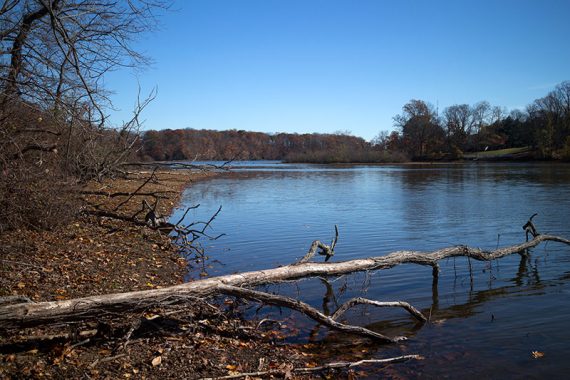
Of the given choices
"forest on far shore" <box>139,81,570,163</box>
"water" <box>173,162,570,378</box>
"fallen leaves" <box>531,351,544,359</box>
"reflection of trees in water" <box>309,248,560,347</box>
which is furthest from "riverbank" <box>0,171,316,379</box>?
"forest on far shore" <box>139,81,570,163</box>

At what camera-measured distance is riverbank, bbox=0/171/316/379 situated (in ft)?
16.9

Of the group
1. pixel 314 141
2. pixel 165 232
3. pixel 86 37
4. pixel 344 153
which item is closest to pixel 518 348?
pixel 86 37

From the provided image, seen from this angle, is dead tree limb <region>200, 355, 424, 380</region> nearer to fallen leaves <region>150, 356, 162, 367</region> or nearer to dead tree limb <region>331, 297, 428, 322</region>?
fallen leaves <region>150, 356, 162, 367</region>

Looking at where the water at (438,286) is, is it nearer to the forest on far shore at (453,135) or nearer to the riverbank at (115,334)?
the riverbank at (115,334)

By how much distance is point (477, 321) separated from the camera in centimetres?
788

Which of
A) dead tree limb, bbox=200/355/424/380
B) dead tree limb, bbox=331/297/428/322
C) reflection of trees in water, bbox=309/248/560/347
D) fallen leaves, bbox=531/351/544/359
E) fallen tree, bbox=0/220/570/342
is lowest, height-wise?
fallen leaves, bbox=531/351/544/359

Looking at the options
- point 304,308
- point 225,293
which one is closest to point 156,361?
point 225,293

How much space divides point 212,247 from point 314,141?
142 metres

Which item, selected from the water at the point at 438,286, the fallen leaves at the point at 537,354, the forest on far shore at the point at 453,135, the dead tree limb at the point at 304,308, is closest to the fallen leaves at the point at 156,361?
the dead tree limb at the point at 304,308

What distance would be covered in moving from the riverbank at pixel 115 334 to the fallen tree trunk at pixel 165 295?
22 centimetres

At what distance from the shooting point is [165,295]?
20.7 feet

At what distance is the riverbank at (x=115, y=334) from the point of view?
5.16 meters

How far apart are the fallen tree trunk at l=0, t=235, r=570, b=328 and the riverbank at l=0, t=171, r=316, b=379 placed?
0.22 metres

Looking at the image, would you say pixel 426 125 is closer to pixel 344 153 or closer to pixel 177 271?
pixel 344 153
